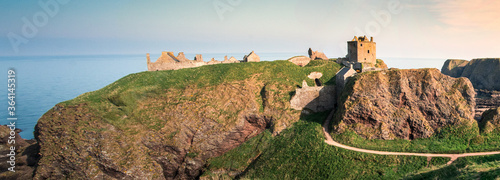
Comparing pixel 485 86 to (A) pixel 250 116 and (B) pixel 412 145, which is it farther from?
(A) pixel 250 116

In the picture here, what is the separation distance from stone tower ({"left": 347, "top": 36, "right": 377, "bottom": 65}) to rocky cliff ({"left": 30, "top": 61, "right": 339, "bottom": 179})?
583cm

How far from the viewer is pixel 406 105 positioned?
3036cm

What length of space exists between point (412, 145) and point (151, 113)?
29.8m

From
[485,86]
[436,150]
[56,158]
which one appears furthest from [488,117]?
[485,86]

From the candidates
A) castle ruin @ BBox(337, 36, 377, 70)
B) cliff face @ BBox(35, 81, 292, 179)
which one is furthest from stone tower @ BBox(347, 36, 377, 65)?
cliff face @ BBox(35, 81, 292, 179)

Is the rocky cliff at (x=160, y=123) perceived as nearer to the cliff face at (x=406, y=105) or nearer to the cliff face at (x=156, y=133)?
the cliff face at (x=156, y=133)

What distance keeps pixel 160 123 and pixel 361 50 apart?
30.4 meters

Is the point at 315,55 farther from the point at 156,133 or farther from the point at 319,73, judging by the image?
the point at 156,133

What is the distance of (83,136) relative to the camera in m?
31.0

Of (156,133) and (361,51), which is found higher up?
(361,51)

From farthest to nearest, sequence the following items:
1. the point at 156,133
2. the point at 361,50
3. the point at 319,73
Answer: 1. the point at 361,50
2. the point at 319,73
3. the point at 156,133

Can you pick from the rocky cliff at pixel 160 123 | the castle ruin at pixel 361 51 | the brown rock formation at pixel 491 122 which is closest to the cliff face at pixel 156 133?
the rocky cliff at pixel 160 123

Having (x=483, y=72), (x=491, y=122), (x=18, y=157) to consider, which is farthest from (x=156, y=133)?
(x=483, y=72)

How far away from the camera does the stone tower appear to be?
41.3 meters
